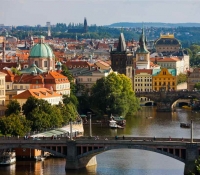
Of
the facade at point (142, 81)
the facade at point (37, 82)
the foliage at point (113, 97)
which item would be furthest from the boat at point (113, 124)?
the facade at point (142, 81)

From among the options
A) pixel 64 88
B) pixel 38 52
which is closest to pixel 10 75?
pixel 64 88

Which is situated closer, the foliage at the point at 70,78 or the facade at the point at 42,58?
the foliage at the point at 70,78

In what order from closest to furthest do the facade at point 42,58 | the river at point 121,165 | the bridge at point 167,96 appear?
the river at point 121,165, the facade at point 42,58, the bridge at point 167,96

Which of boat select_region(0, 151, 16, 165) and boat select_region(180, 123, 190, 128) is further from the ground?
boat select_region(0, 151, 16, 165)

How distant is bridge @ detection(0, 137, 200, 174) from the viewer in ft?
183

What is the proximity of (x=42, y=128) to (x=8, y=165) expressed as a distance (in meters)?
8.82

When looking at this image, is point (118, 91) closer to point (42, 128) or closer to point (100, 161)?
point (42, 128)

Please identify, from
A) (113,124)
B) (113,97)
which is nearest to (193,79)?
(113,97)

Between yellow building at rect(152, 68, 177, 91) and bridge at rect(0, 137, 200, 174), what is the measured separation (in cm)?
5126

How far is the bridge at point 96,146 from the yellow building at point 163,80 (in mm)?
51261

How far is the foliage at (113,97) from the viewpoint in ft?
283

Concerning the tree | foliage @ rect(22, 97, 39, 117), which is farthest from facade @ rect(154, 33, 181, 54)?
foliage @ rect(22, 97, 39, 117)

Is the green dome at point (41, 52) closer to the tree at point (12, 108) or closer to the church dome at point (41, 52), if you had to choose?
the church dome at point (41, 52)

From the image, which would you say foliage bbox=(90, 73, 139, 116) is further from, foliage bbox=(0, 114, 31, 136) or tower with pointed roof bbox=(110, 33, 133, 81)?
foliage bbox=(0, 114, 31, 136)
